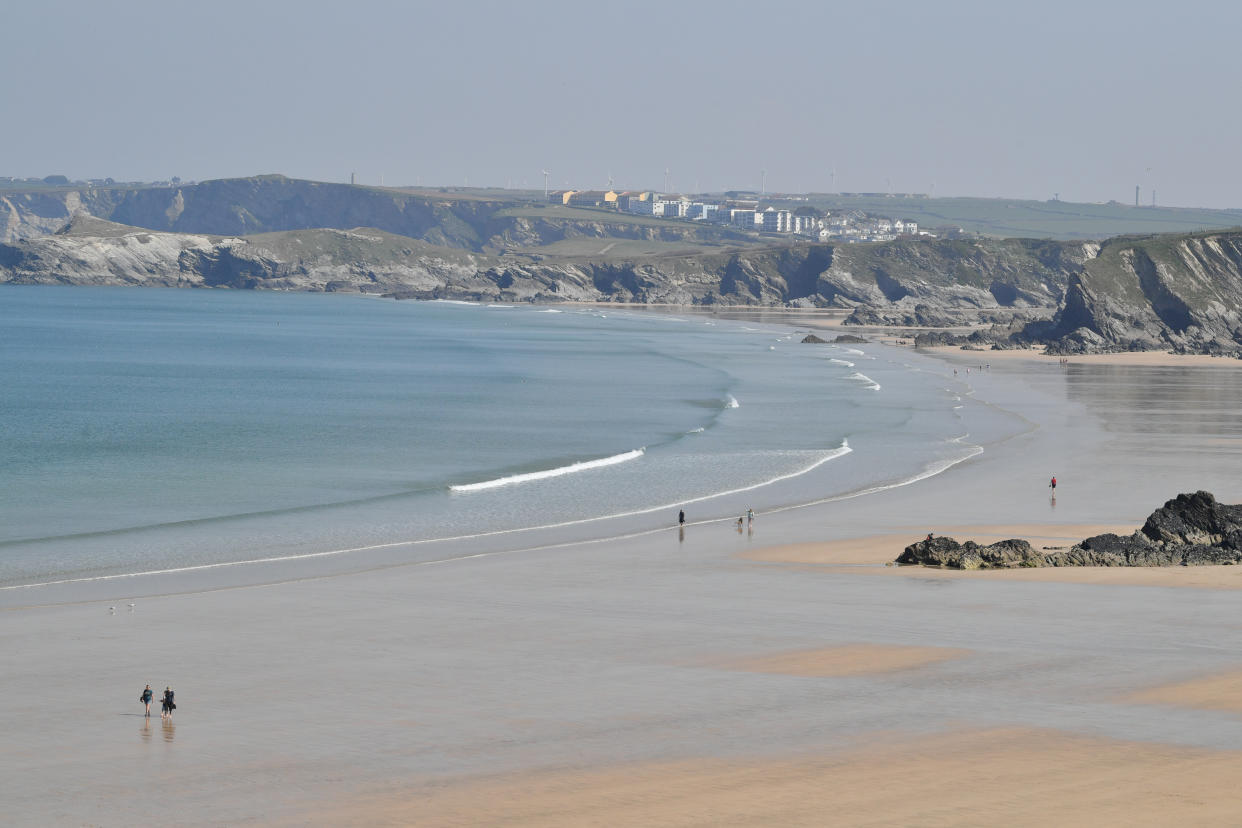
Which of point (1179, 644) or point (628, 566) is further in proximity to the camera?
point (628, 566)

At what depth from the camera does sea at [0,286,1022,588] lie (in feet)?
141

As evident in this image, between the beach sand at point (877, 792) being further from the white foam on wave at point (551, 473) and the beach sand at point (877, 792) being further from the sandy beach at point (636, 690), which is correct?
the white foam on wave at point (551, 473)

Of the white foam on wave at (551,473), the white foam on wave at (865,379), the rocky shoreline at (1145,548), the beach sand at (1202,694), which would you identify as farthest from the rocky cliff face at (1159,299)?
the beach sand at (1202,694)

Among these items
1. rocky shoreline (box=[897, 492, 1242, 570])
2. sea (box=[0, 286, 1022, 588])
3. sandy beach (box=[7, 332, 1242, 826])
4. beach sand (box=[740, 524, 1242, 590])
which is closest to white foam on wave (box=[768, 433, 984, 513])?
sea (box=[0, 286, 1022, 588])

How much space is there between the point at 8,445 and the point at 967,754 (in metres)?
52.2

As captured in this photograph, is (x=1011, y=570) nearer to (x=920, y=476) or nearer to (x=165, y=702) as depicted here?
(x=920, y=476)

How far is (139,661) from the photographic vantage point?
87.7 feet

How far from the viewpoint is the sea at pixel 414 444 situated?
141 feet

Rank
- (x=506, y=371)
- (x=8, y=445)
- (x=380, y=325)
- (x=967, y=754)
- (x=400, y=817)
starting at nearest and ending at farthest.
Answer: (x=400, y=817) → (x=967, y=754) → (x=8, y=445) → (x=506, y=371) → (x=380, y=325)

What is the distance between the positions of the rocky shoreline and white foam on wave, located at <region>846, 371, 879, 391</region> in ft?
185

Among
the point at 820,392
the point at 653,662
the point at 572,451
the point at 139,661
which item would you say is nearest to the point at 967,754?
the point at 653,662

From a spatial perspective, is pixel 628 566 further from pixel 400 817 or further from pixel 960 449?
pixel 960 449

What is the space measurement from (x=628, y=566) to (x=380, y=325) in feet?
478

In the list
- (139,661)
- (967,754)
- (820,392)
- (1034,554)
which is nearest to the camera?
(967,754)
